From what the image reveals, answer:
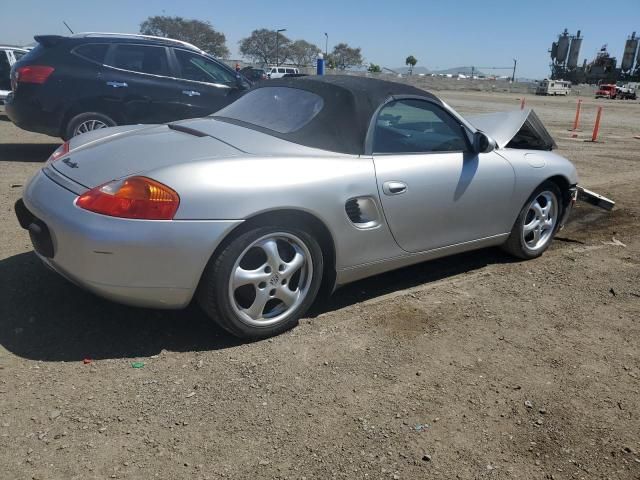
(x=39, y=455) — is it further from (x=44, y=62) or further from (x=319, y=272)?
(x=44, y=62)

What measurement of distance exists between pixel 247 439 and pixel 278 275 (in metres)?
0.99

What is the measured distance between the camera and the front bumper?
2.67 meters

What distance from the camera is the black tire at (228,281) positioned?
2852 millimetres

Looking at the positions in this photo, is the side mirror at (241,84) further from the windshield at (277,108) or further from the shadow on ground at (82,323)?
the shadow on ground at (82,323)

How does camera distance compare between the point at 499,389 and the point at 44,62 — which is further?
the point at 44,62

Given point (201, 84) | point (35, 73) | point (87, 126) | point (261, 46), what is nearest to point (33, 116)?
point (35, 73)

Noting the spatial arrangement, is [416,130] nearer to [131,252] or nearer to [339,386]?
[339,386]

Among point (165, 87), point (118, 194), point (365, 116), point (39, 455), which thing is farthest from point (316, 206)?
point (165, 87)

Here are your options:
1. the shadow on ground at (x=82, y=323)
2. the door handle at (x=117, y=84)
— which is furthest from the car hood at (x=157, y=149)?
the door handle at (x=117, y=84)

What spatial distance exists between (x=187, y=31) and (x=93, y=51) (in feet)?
331

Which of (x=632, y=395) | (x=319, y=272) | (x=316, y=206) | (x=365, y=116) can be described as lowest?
(x=632, y=395)

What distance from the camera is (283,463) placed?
7.29ft

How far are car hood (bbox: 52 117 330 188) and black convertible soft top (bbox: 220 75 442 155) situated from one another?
5.6 inches

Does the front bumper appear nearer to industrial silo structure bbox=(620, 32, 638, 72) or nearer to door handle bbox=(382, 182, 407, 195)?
door handle bbox=(382, 182, 407, 195)
